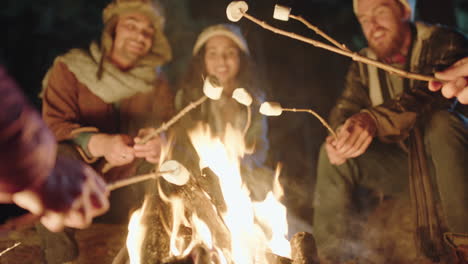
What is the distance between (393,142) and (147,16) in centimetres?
273

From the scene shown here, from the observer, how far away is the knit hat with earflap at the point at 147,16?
11.3 ft

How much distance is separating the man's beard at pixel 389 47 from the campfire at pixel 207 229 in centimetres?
193

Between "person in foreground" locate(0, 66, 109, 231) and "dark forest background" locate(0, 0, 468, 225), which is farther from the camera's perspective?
"dark forest background" locate(0, 0, 468, 225)

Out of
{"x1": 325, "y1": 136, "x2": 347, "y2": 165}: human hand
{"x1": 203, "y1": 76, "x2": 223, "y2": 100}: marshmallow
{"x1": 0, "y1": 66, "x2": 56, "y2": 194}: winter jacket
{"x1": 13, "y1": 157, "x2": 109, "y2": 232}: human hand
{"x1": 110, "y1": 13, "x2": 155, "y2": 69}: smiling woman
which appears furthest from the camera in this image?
{"x1": 110, "y1": 13, "x2": 155, "y2": 69}: smiling woman

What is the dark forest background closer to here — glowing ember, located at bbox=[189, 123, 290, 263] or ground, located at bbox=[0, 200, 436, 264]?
ground, located at bbox=[0, 200, 436, 264]

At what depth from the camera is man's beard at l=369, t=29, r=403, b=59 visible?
323 cm

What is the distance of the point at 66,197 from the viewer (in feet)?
4.29

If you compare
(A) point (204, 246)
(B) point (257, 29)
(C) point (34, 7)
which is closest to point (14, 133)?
(A) point (204, 246)

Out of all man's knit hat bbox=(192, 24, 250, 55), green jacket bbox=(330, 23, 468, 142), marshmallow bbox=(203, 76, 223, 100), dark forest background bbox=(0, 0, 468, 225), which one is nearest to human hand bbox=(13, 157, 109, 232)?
marshmallow bbox=(203, 76, 223, 100)

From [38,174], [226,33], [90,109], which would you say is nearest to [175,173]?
[38,174]

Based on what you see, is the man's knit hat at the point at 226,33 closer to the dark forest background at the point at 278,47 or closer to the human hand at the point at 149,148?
the dark forest background at the point at 278,47

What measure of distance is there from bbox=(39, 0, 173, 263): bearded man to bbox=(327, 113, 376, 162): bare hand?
1.58 meters

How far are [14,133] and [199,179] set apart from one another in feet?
4.02

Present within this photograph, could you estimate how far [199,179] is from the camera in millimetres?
2160
